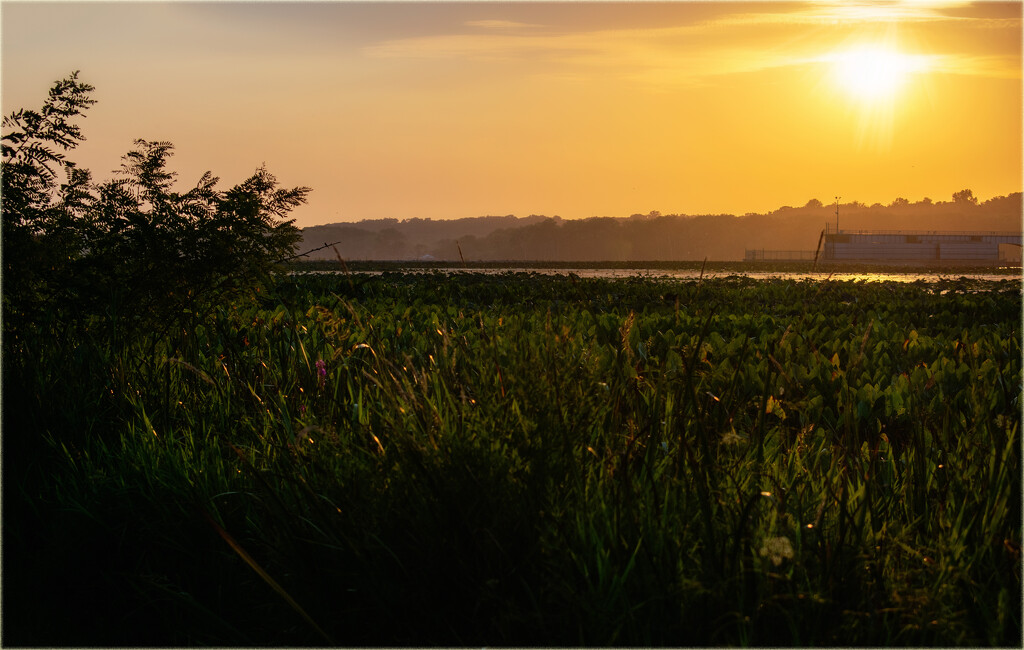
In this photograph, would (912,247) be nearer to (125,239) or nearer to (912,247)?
(912,247)

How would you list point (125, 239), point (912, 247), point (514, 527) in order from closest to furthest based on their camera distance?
1. point (514, 527)
2. point (125, 239)
3. point (912, 247)

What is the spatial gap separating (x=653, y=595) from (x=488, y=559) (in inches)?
18.3

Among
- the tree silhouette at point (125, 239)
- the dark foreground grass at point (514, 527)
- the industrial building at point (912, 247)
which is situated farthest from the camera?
the industrial building at point (912, 247)

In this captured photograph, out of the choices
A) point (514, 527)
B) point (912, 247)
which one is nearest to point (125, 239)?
point (514, 527)

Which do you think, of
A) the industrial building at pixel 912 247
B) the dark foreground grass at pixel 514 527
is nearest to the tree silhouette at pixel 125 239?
the dark foreground grass at pixel 514 527

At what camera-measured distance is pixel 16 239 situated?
498cm

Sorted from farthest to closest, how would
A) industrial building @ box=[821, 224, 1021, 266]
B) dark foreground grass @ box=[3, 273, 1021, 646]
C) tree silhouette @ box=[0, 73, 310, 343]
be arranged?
A: industrial building @ box=[821, 224, 1021, 266] < tree silhouette @ box=[0, 73, 310, 343] < dark foreground grass @ box=[3, 273, 1021, 646]

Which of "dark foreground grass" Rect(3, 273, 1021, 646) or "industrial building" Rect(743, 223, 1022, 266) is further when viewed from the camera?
"industrial building" Rect(743, 223, 1022, 266)

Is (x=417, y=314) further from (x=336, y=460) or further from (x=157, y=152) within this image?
(x=336, y=460)

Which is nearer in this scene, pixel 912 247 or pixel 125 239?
pixel 125 239

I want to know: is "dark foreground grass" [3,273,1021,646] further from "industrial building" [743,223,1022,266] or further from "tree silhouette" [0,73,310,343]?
"industrial building" [743,223,1022,266]

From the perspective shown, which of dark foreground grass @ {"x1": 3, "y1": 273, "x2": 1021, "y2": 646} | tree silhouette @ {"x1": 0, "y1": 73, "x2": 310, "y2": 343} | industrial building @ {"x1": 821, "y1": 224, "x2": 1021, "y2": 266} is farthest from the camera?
industrial building @ {"x1": 821, "y1": 224, "x2": 1021, "y2": 266}

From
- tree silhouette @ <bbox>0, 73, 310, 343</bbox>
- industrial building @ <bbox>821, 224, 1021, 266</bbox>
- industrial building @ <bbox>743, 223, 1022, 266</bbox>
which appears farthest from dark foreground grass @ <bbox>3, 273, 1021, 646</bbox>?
industrial building @ <bbox>821, 224, 1021, 266</bbox>

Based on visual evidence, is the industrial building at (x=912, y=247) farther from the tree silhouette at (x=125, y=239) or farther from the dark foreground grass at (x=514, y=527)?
the dark foreground grass at (x=514, y=527)
